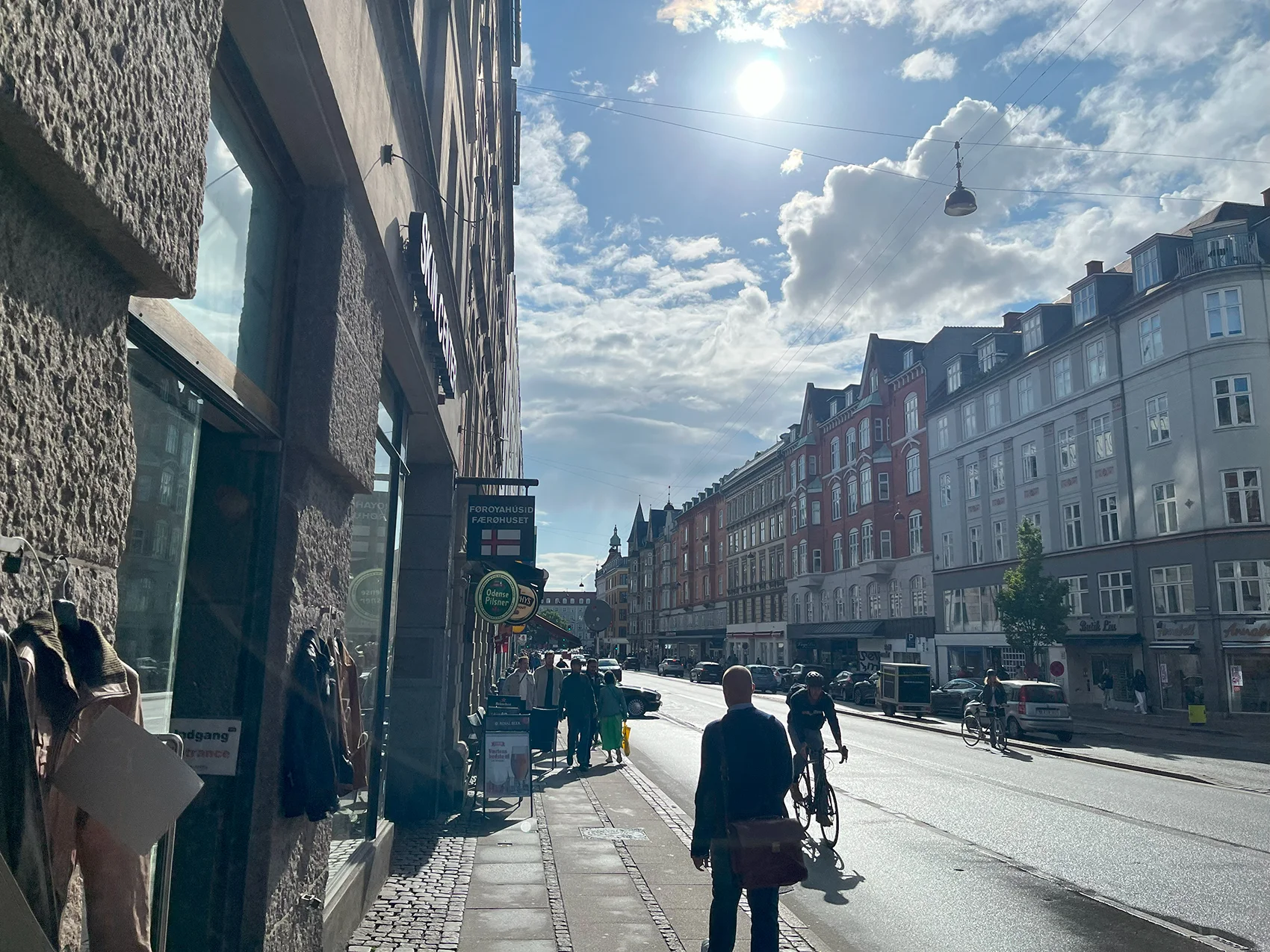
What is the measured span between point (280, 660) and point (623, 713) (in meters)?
15.1

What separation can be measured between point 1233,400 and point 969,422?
1638 centimetres

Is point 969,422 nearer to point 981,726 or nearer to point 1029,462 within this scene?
point 1029,462

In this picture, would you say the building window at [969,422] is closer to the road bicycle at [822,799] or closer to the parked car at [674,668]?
the parked car at [674,668]

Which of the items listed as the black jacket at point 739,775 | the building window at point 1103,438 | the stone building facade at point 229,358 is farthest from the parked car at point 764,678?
the black jacket at point 739,775

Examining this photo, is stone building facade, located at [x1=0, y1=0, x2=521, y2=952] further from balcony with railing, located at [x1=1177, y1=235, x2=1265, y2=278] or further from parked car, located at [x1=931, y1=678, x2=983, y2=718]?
balcony with railing, located at [x1=1177, y1=235, x2=1265, y2=278]

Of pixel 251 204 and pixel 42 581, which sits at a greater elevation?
pixel 251 204

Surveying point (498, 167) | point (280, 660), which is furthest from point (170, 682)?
point (498, 167)

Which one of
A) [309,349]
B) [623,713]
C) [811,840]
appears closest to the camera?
[309,349]

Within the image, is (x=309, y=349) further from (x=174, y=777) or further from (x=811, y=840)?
(x=811, y=840)

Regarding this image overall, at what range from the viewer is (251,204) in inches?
172

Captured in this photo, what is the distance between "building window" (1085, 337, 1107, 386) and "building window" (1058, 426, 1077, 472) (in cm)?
228

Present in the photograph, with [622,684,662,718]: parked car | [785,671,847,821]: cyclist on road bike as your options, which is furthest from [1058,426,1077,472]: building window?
[785,671,847,821]: cyclist on road bike

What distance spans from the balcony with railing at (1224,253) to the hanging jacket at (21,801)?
39.2 meters

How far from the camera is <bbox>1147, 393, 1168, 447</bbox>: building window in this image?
117 feet
